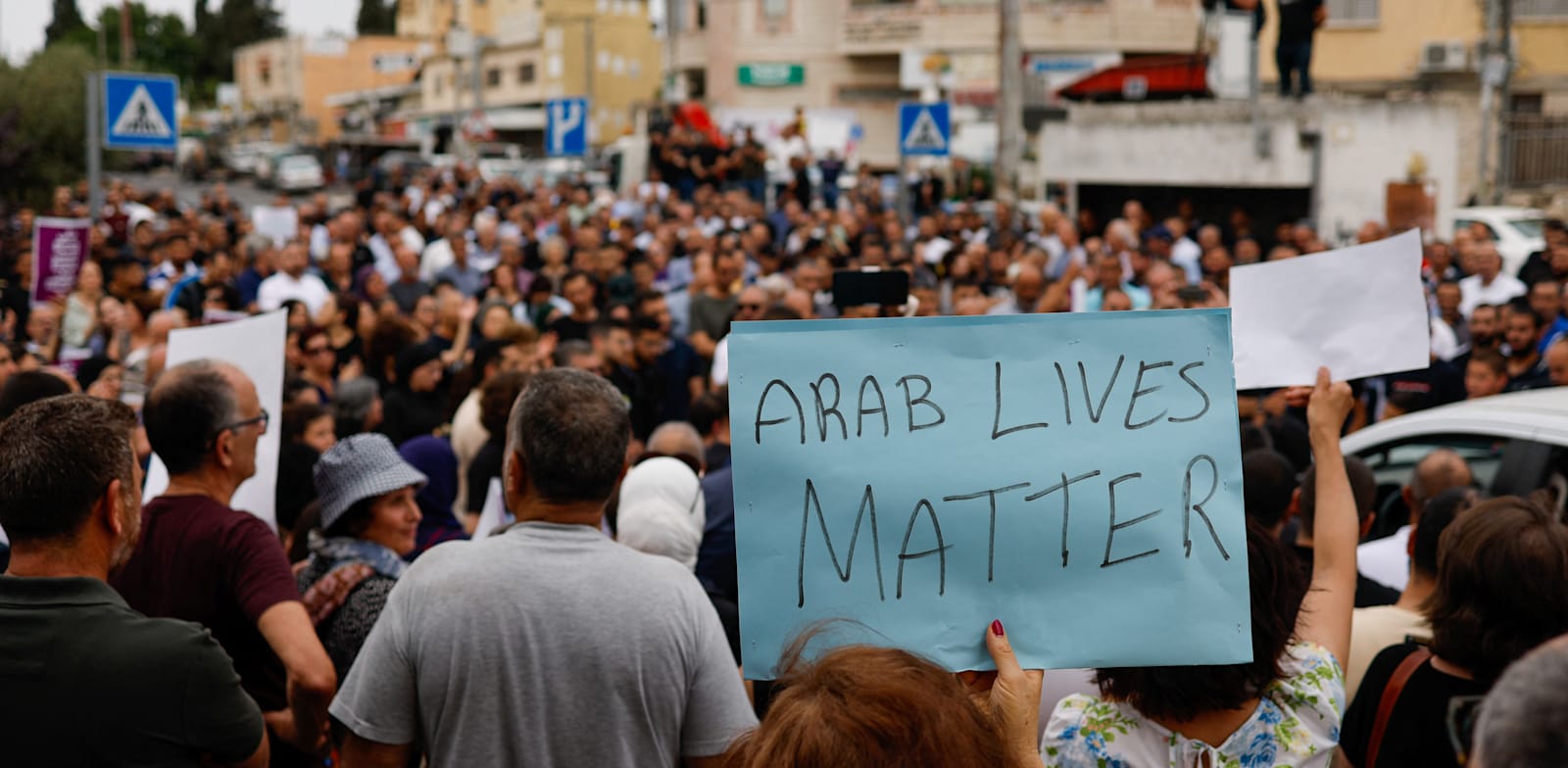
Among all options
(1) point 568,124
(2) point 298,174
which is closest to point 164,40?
(2) point 298,174

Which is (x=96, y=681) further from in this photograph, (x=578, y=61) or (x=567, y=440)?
(x=578, y=61)

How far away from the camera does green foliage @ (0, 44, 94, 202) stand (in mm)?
23797

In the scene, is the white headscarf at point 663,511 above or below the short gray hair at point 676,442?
below

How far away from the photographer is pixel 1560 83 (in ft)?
95.1

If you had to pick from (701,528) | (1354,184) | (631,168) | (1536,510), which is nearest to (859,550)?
(1536,510)

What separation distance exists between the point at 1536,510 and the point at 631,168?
86.8 ft

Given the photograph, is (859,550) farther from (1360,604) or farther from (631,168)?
(631,168)

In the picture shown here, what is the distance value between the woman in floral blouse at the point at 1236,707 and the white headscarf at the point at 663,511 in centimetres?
220

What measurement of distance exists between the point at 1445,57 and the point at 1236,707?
30509mm

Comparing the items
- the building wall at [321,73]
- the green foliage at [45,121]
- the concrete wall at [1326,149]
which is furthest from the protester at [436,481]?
the building wall at [321,73]

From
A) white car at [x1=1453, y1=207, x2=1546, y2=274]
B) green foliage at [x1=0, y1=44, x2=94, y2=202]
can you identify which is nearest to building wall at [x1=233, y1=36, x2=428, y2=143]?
green foliage at [x1=0, y1=44, x2=94, y2=202]

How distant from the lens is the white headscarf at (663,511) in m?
4.64

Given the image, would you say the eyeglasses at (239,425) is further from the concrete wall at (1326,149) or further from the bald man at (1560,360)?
the concrete wall at (1326,149)

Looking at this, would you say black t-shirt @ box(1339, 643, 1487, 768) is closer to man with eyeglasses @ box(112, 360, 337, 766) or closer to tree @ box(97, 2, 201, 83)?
man with eyeglasses @ box(112, 360, 337, 766)
